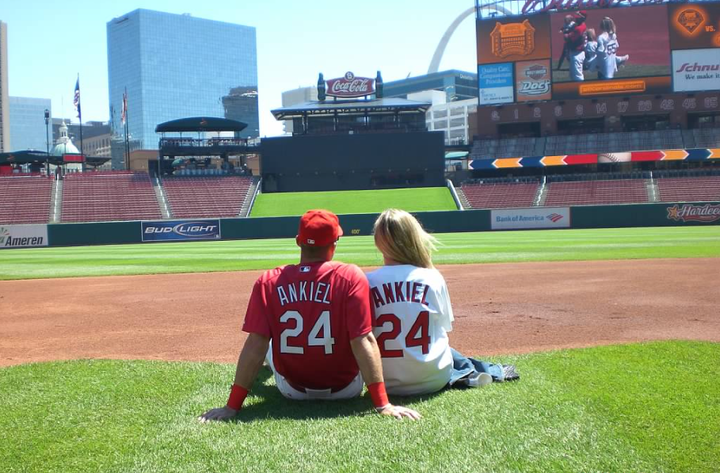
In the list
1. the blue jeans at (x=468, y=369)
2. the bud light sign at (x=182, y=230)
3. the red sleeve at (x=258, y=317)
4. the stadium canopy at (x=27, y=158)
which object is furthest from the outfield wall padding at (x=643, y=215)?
the stadium canopy at (x=27, y=158)

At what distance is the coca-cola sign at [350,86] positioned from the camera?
181 feet

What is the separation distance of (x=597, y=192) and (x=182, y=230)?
29.4 m

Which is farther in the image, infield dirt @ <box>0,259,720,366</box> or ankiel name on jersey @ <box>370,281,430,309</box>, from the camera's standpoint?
infield dirt @ <box>0,259,720,366</box>

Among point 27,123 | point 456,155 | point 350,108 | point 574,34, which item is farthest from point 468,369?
point 27,123

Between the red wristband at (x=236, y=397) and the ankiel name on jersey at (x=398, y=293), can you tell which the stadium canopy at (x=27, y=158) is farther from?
the ankiel name on jersey at (x=398, y=293)

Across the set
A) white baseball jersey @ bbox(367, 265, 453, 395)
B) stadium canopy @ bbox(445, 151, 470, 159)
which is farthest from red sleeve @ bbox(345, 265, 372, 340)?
stadium canopy @ bbox(445, 151, 470, 159)

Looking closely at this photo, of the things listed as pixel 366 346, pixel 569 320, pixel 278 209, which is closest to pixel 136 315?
pixel 569 320

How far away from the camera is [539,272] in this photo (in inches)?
620

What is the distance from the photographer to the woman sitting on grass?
468 cm

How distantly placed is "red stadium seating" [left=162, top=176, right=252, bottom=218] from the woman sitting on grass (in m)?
43.4

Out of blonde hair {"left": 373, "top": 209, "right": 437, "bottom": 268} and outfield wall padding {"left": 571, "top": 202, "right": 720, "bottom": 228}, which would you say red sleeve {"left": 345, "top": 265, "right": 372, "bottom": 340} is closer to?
blonde hair {"left": 373, "top": 209, "right": 437, "bottom": 268}

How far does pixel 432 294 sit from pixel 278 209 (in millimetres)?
44133

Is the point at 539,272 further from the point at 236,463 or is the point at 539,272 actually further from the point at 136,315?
the point at 236,463

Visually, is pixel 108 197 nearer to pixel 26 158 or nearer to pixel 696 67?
pixel 26 158
